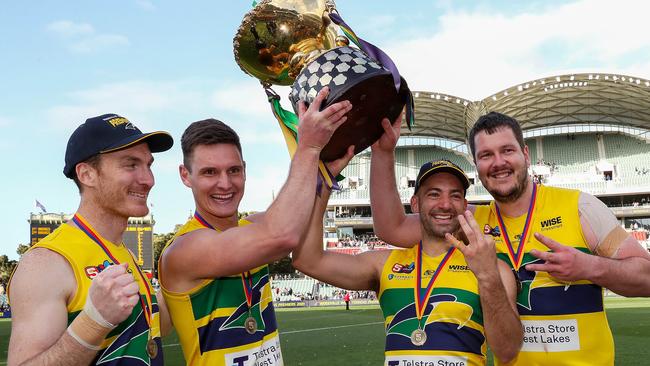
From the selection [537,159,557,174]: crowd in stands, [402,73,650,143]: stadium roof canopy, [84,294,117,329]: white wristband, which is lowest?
[84,294,117,329]: white wristband

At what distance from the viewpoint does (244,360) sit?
9.73 feet

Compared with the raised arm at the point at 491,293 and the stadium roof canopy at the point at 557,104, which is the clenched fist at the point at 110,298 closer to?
the raised arm at the point at 491,293

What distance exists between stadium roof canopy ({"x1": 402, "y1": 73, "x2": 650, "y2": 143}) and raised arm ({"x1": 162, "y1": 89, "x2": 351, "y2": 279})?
4542 cm

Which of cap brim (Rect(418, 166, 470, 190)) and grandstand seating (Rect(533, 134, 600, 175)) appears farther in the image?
grandstand seating (Rect(533, 134, 600, 175))

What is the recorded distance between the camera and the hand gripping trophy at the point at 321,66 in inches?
101

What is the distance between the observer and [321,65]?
2621mm

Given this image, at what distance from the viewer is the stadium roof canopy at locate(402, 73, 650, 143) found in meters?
47.1

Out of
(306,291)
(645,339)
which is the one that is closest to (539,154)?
(306,291)

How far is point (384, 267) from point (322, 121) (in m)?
1.51

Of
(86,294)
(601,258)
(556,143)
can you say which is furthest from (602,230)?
(556,143)

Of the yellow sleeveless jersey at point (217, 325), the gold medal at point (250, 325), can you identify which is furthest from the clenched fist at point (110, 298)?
the gold medal at point (250, 325)

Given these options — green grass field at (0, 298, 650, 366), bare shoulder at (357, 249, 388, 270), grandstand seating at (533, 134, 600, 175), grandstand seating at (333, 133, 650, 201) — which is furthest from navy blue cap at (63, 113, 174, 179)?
grandstand seating at (533, 134, 600, 175)

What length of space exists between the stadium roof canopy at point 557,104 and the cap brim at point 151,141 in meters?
45.1

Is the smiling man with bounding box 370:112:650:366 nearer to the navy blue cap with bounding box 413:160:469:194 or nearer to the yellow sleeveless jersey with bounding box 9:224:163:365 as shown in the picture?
the navy blue cap with bounding box 413:160:469:194
